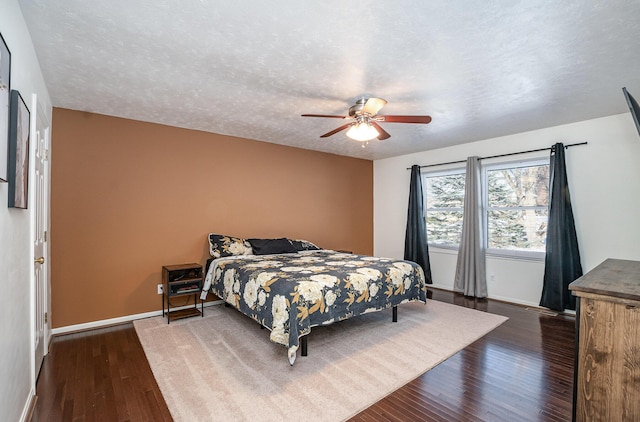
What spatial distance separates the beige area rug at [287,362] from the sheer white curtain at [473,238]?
0.92m

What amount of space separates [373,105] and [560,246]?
3180 mm

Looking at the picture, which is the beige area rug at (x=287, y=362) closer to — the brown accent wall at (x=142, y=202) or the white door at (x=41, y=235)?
the brown accent wall at (x=142, y=202)

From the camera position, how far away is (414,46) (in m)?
2.13

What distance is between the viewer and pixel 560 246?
3.93m

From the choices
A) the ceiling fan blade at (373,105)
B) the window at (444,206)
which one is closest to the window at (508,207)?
the window at (444,206)

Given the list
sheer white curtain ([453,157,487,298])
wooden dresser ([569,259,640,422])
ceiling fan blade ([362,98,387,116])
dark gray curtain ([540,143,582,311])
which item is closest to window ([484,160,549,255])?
sheer white curtain ([453,157,487,298])

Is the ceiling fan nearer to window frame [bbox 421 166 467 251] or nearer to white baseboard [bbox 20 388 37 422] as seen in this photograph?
window frame [bbox 421 166 467 251]

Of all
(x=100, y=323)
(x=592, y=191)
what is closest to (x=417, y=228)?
(x=592, y=191)

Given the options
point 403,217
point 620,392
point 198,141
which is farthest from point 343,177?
point 620,392

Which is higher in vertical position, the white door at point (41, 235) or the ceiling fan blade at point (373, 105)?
the ceiling fan blade at point (373, 105)

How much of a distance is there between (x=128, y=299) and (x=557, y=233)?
5482 millimetres

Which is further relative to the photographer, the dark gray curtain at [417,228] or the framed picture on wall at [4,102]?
the dark gray curtain at [417,228]

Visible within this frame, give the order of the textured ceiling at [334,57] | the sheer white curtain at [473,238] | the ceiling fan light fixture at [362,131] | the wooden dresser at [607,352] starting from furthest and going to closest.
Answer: the sheer white curtain at [473,238] < the ceiling fan light fixture at [362,131] < the textured ceiling at [334,57] < the wooden dresser at [607,352]

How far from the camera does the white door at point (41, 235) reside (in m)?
2.38
